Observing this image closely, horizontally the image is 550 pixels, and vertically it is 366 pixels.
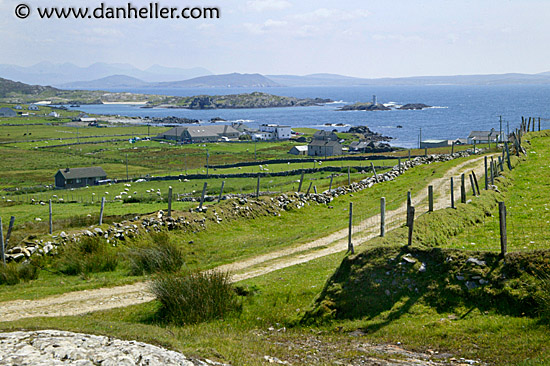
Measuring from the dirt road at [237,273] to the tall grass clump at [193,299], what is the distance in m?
2.69

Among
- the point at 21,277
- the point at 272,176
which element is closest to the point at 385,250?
the point at 21,277

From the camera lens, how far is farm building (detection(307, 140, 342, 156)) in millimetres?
115062

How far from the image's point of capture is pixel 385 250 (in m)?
16.4

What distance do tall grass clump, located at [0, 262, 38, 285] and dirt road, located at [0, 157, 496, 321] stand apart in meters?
3.03

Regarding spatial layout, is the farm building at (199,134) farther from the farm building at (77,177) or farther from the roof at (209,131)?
the farm building at (77,177)

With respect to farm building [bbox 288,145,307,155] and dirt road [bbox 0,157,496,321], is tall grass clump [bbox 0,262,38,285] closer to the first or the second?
dirt road [bbox 0,157,496,321]

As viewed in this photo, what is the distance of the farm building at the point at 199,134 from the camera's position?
155125mm

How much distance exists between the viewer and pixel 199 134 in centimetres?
15888

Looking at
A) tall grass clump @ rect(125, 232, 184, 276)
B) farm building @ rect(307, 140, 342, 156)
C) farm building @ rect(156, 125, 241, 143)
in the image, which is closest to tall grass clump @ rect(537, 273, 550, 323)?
tall grass clump @ rect(125, 232, 184, 276)

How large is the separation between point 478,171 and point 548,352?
31939mm

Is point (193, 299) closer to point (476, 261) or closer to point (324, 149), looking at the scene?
point (476, 261)

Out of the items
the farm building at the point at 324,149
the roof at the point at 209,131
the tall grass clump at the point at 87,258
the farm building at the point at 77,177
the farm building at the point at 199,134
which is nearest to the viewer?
the tall grass clump at the point at 87,258

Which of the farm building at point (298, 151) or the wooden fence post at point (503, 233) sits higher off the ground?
the wooden fence post at point (503, 233)

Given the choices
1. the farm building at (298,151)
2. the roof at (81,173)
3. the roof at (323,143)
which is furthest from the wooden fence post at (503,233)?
the roof at (323,143)
